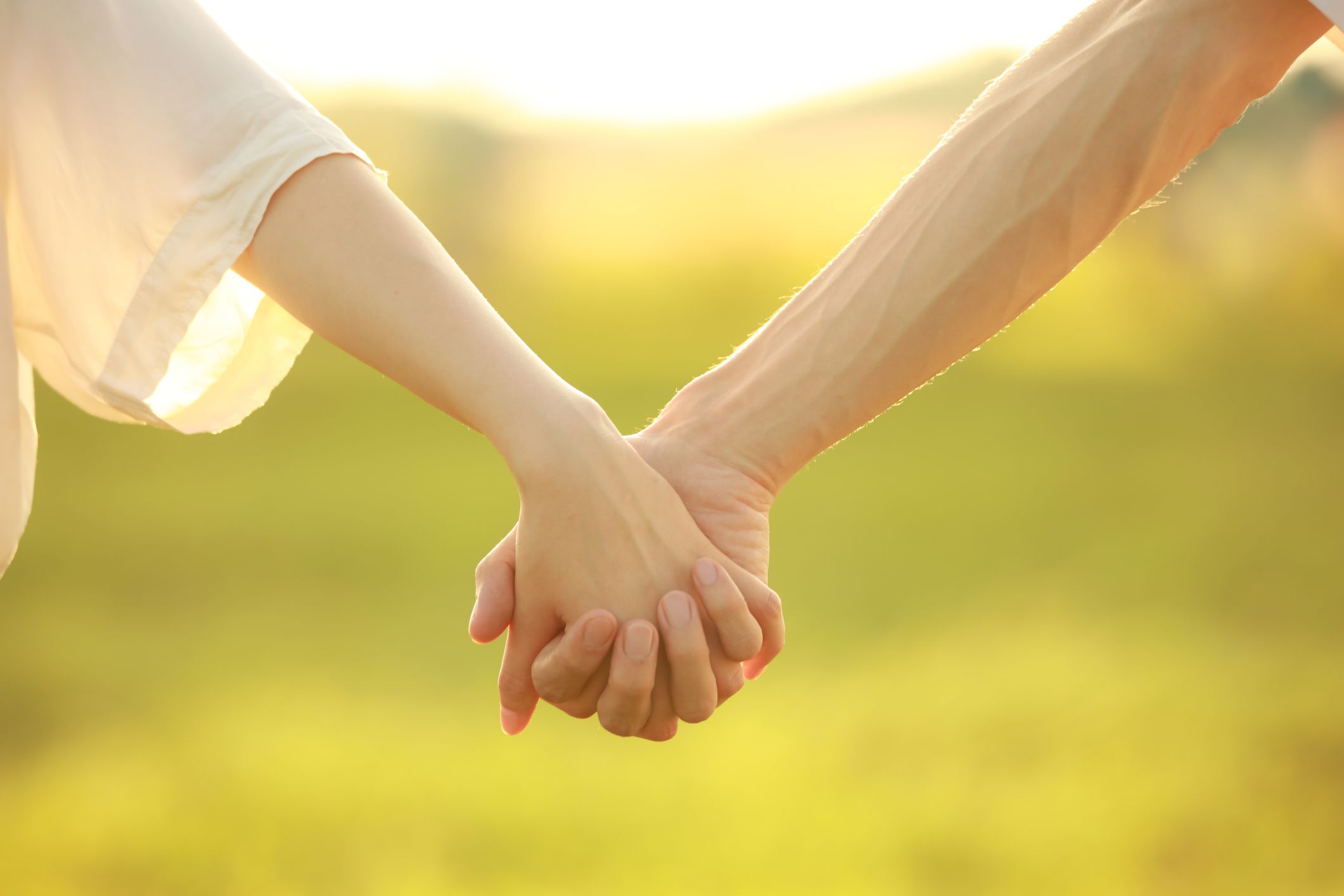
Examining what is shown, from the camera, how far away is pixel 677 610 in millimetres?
807

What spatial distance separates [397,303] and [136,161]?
0.18 meters

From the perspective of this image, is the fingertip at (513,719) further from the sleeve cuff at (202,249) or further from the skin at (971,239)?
the sleeve cuff at (202,249)

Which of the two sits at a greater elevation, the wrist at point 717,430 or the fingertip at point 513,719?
the wrist at point 717,430

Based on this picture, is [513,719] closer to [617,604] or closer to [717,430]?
[617,604]

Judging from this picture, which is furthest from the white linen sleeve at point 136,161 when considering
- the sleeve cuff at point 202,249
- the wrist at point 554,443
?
the wrist at point 554,443

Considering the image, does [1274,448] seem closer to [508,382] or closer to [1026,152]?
[1026,152]

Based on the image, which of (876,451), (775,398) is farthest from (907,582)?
(775,398)

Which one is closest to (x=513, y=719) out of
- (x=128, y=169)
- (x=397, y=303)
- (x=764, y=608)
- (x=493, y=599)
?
(x=493, y=599)

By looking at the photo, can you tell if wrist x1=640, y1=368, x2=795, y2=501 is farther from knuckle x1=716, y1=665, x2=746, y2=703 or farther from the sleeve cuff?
the sleeve cuff

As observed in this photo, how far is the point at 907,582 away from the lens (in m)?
3.25

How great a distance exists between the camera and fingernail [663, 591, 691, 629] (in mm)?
805

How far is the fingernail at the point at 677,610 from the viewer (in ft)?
2.64

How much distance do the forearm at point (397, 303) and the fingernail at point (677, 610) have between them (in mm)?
144

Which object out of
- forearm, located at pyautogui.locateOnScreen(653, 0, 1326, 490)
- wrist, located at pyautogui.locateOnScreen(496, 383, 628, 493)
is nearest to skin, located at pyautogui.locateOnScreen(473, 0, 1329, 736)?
forearm, located at pyautogui.locateOnScreen(653, 0, 1326, 490)
